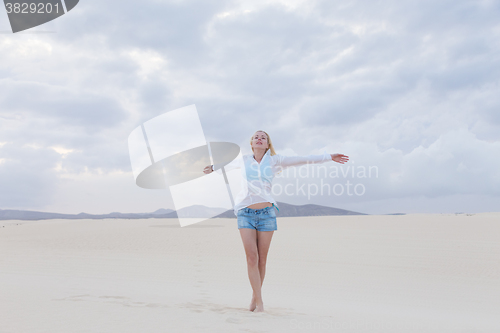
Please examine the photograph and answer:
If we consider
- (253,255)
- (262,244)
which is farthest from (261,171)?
(253,255)

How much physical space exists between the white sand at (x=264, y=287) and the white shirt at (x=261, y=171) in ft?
3.97

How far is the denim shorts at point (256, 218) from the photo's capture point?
13.2ft

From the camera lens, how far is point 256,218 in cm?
402

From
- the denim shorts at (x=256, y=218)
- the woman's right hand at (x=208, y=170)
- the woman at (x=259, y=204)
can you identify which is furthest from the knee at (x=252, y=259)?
the woman's right hand at (x=208, y=170)

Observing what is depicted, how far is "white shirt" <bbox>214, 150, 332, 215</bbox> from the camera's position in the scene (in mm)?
4027

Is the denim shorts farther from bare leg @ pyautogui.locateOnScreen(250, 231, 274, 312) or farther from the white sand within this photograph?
the white sand

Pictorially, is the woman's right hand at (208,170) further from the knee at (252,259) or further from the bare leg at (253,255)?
the knee at (252,259)

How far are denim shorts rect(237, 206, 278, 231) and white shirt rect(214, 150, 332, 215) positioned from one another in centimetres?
8

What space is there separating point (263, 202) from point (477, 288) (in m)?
5.97

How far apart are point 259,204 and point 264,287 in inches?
137

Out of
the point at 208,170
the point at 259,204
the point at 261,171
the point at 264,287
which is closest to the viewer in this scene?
the point at 259,204

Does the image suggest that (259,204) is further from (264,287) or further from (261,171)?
(264,287)

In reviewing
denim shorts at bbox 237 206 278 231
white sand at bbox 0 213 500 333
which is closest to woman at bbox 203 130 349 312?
denim shorts at bbox 237 206 278 231

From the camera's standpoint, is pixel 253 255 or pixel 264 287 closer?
pixel 253 255
